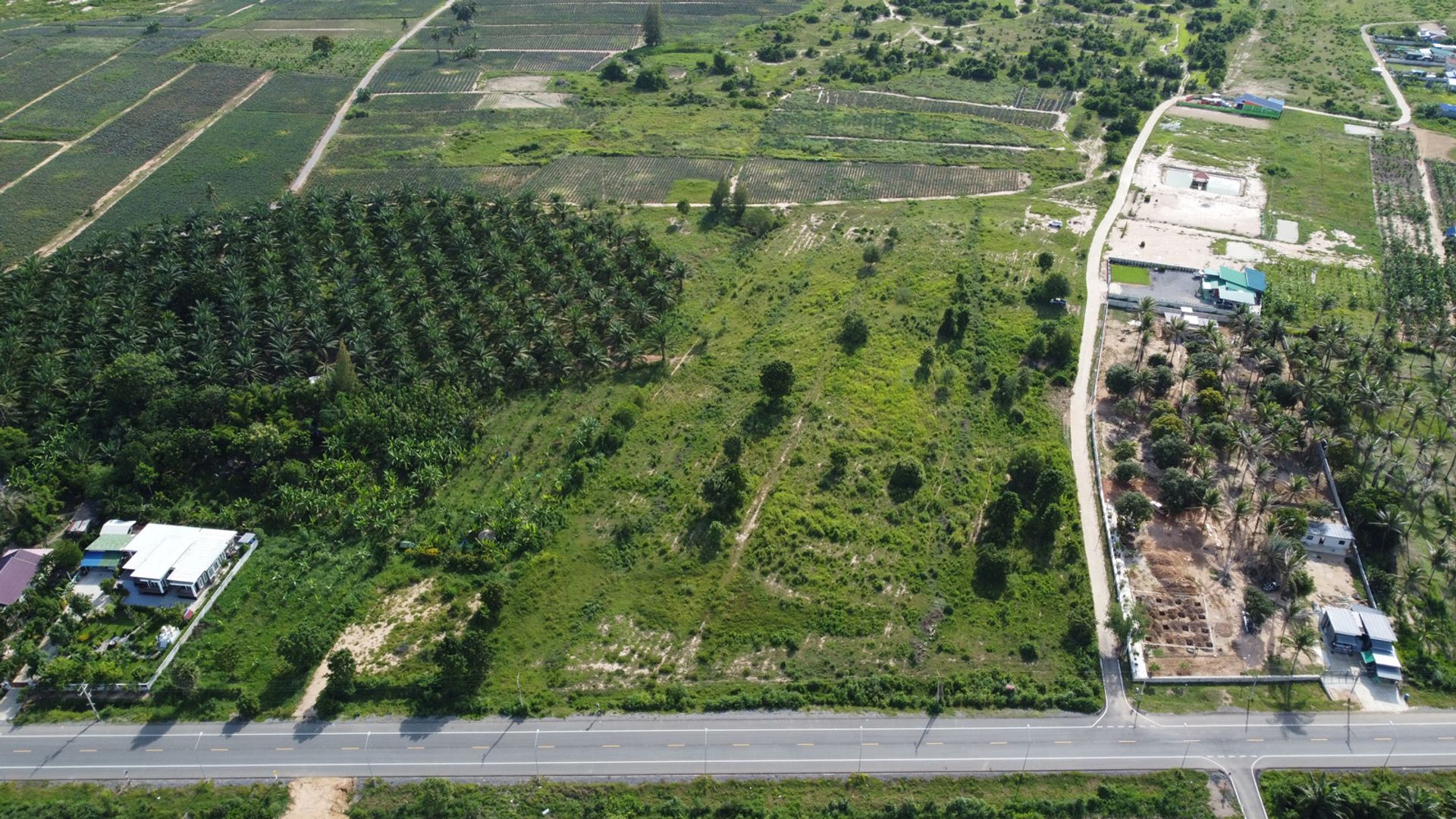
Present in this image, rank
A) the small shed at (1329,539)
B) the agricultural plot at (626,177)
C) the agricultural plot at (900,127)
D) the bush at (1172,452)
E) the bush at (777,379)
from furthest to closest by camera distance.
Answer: the agricultural plot at (900,127)
the agricultural plot at (626,177)
the bush at (777,379)
the bush at (1172,452)
the small shed at (1329,539)

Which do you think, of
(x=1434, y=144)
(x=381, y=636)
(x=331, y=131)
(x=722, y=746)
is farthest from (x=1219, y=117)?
(x=381, y=636)

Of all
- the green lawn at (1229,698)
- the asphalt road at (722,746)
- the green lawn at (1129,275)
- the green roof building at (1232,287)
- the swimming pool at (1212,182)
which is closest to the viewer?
the asphalt road at (722,746)

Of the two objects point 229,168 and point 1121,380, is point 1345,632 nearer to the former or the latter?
point 1121,380

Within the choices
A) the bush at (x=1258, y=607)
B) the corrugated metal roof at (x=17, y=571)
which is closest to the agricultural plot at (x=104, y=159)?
the corrugated metal roof at (x=17, y=571)

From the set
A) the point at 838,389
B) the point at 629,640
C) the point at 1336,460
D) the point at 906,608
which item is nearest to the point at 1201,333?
the point at 1336,460

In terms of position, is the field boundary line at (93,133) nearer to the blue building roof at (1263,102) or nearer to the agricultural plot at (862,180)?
the agricultural plot at (862,180)

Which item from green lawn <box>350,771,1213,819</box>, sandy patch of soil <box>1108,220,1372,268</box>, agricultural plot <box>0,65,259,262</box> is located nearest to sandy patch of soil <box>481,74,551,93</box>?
agricultural plot <box>0,65,259,262</box>

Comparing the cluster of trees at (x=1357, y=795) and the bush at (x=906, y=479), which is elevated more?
the bush at (x=906, y=479)

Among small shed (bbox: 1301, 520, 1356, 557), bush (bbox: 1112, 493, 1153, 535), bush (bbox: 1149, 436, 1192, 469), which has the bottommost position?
small shed (bbox: 1301, 520, 1356, 557)

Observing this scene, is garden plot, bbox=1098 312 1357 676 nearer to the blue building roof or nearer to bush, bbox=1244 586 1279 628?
bush, bbox=1244 586 1279 628
